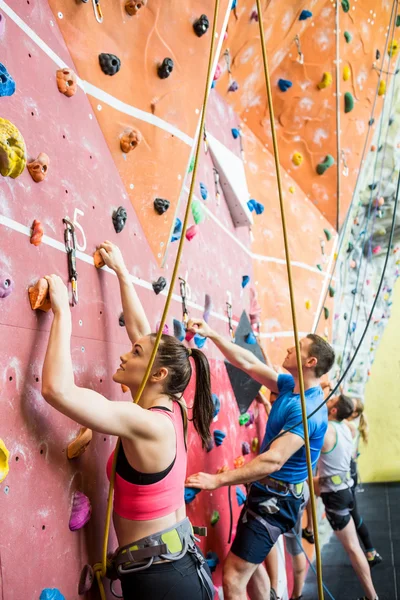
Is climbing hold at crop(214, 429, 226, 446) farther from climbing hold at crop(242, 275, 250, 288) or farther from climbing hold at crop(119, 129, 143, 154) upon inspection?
climbing hold at crop(119, 129, 143, 154)

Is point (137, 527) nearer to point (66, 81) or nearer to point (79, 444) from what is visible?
point (79, 444)

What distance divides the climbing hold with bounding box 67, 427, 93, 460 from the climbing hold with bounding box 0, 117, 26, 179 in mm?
682

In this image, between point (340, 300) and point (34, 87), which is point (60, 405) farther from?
point (340, 300)

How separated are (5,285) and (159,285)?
36.0 inches

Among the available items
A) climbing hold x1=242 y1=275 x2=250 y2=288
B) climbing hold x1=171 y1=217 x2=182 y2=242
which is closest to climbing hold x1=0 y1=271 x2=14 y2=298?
climbing hold x1=171 y1=217 x2=182 y2=242

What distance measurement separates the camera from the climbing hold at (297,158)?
14.2 ft

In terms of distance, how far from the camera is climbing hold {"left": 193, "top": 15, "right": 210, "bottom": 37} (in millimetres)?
2312

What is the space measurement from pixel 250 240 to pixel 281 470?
173cm

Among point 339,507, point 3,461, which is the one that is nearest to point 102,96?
point 3,461

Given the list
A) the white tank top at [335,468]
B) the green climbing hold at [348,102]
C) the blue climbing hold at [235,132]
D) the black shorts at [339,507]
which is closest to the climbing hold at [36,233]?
the blue climbing hold at [235,132]

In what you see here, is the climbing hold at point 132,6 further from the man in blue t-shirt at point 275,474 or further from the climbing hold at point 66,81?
the man in blue t-shirt at point 275,474

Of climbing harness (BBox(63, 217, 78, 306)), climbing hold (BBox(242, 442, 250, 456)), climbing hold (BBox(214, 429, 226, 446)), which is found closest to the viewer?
climbing harness (BBox(63, 217, 78, 306))

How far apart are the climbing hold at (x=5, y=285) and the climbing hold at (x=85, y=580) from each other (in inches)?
29.7

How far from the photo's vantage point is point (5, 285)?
4.46 ft
